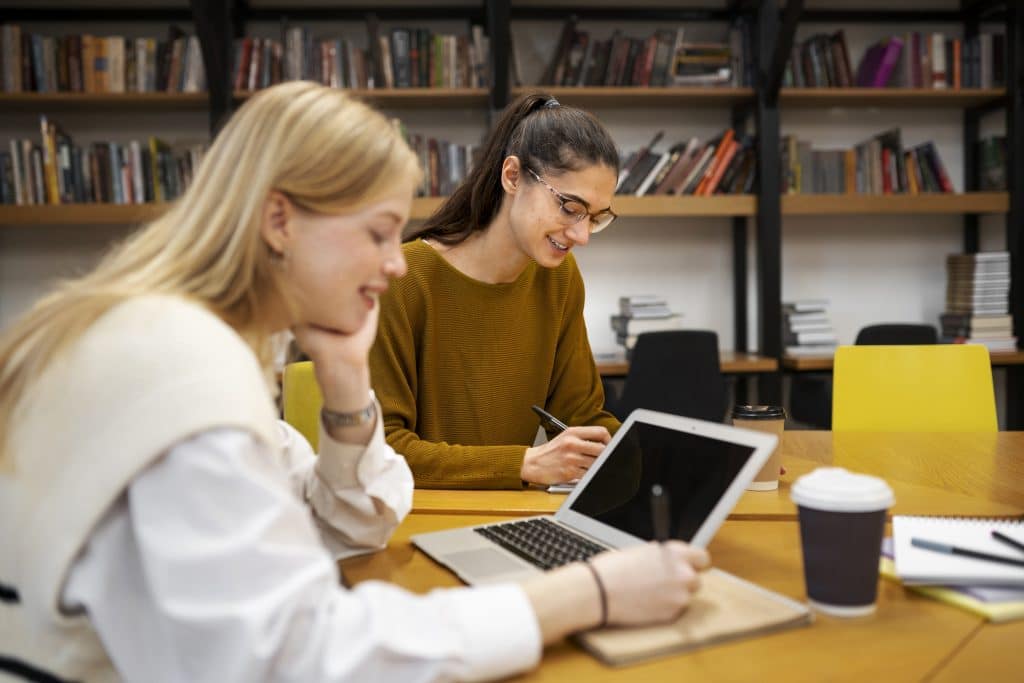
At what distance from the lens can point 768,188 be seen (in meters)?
4.01

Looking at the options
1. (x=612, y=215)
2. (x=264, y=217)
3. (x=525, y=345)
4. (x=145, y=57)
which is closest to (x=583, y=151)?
(x=612, y=215)

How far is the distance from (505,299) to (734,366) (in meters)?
2.22

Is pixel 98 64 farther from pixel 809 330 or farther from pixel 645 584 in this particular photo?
pixel 645 584

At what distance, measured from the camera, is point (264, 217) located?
0.87m

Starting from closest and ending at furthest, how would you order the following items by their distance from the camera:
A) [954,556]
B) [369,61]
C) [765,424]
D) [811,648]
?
[811,648] → [954,556] → [765,424] → [369,61]

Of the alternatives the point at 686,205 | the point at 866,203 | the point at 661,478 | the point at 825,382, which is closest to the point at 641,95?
the point at 686,205

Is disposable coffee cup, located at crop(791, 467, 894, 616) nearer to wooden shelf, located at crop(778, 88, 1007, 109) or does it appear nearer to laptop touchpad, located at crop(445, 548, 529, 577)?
laptop touchpad, located at crop(445, 548, 529, 577)

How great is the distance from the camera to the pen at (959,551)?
0.97 meters

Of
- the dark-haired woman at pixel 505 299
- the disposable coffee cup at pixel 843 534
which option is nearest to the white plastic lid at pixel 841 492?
the disposable coffee cup at pixel 843 534

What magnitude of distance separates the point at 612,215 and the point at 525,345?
33 cm

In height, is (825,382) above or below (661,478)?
below

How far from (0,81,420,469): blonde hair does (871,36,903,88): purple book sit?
385cm

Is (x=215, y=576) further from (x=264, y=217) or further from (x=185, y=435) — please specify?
(x=264, y=217)

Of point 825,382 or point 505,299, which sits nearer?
point 505,299
